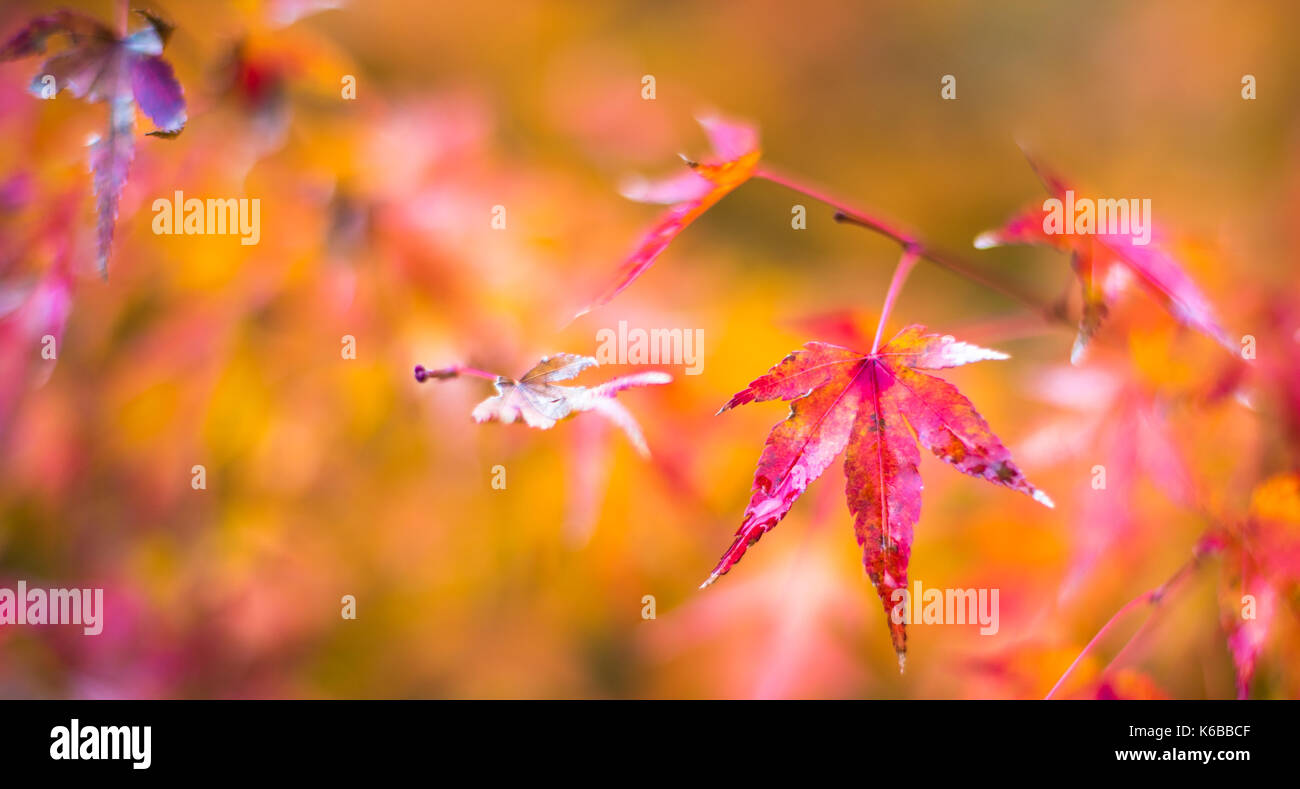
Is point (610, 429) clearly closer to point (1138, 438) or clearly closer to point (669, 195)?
point (669, 195)

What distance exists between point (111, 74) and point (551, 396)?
0.52m

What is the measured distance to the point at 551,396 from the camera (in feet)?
2.18

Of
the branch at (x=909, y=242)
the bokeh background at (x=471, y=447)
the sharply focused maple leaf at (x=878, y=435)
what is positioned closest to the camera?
the sharply focused maple leaf at (x=878, y=435)

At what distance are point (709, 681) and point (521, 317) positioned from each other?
0.99 meters

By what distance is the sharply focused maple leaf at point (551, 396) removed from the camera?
2.09 feet

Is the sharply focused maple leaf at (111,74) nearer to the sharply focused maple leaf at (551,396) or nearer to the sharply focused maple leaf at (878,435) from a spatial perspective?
the sharply focused maple leaf at (551,396)

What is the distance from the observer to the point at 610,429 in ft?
3.96

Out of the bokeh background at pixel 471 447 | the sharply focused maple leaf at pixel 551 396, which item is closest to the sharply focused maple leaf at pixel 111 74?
the bokeh background at pixel 471 447

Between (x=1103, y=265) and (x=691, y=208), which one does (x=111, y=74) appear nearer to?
(x=691, y=208)

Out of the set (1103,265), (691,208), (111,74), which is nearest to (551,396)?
(691,208)

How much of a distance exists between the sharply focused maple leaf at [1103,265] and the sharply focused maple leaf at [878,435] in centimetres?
10

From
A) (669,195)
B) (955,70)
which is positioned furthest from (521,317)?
(955,70)
